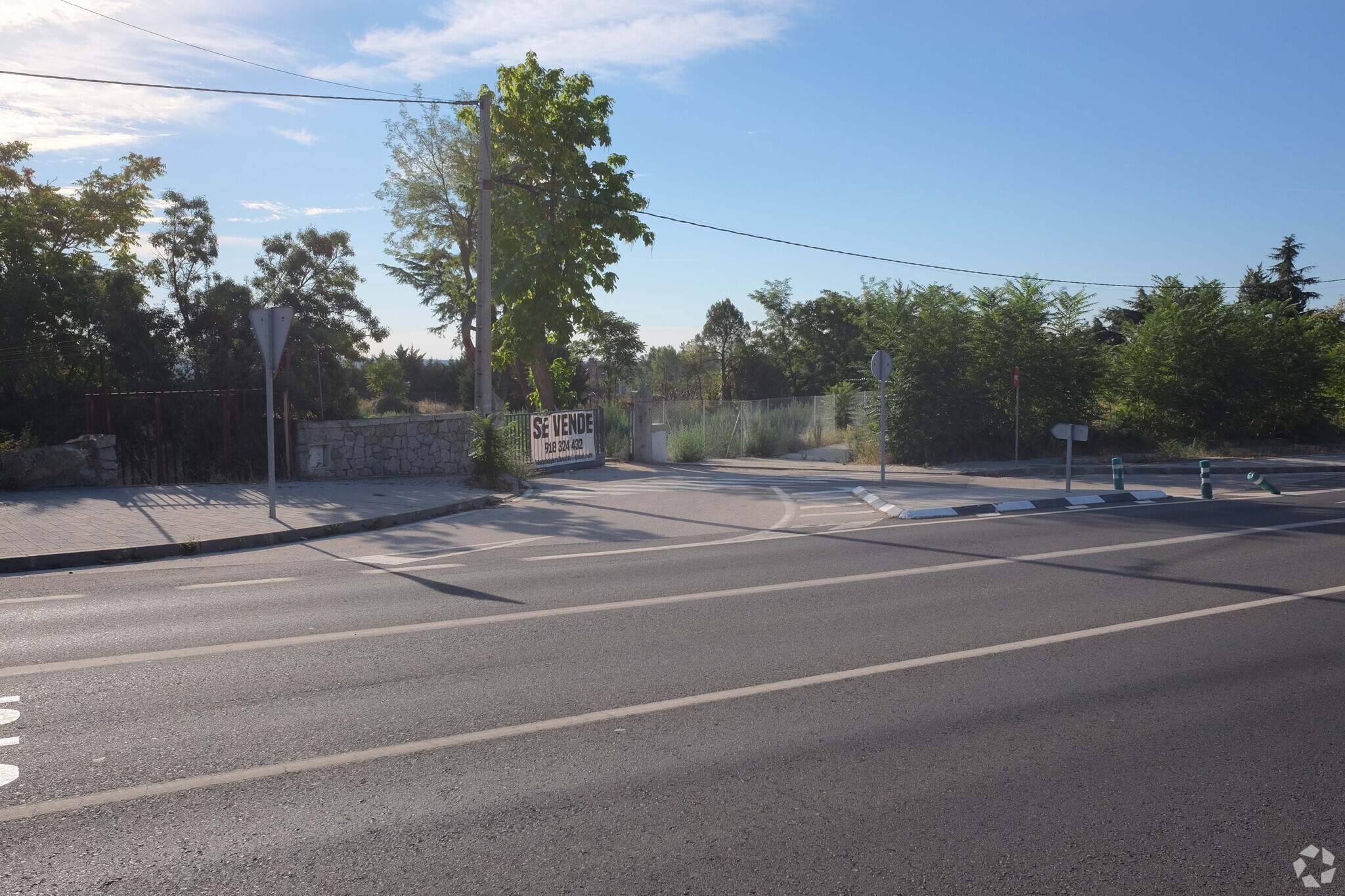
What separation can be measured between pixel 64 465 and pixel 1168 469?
22254mm

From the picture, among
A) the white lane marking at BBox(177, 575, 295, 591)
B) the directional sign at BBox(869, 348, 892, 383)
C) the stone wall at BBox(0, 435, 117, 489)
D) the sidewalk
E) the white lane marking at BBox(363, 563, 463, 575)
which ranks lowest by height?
the white lane marking at BBox(363, 563, 463, 575)

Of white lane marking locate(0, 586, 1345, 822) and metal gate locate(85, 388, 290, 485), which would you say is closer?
white lane marking locate(0, 586, 1345, 822)

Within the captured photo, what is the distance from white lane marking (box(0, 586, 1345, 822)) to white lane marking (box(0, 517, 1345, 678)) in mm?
2290

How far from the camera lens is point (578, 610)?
25.6 feet

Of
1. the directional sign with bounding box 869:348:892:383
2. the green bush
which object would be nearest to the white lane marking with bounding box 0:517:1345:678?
the directional sign with bounding box 869:348:892:383

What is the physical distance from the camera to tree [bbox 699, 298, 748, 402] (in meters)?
58.8

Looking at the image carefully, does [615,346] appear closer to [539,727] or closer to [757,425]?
[757,425]

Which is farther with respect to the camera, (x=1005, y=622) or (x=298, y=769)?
(x=1005, y=622)

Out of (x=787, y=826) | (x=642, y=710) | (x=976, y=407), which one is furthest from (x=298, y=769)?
(x=976, y=407)

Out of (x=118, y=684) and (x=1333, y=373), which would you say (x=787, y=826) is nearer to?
(x=118, y=684)

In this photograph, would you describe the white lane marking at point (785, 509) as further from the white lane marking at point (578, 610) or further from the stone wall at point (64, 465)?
the stone wall at point (64, 465)

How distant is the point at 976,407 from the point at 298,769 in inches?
905

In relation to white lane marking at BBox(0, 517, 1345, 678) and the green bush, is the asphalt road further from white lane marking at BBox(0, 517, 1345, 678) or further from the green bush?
the green bush

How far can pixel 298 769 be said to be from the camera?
4.43 metres
